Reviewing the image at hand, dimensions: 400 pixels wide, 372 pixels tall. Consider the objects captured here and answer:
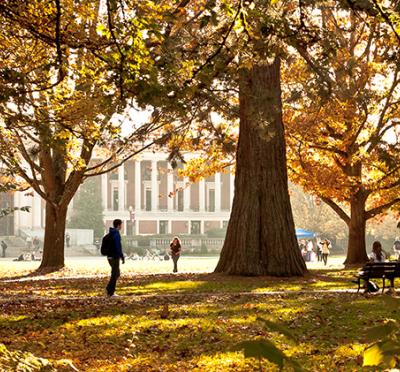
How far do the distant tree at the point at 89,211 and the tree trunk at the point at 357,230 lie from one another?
5053 cm

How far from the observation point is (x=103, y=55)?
1047 cm

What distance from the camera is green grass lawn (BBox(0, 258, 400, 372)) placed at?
25.8ft

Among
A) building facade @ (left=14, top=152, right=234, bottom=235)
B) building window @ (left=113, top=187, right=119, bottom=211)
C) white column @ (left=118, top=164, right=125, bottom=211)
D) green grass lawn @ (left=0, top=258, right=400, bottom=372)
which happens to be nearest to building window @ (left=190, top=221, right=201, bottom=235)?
building facade @ (left=14, top=152, right=234, bottom=235)

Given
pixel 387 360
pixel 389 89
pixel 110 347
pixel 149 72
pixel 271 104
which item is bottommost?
pixel 110 347

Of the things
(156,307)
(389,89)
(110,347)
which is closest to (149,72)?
(110,347)

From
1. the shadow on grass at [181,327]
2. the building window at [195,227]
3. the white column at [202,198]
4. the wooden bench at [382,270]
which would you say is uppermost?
the white column at [202,198]

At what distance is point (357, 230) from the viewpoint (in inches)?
1293

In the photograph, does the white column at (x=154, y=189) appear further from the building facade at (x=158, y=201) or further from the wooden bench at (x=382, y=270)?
the wooden bench at (x=382, y=270)

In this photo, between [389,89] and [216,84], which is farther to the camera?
[389,89]

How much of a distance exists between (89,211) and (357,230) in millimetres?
51664

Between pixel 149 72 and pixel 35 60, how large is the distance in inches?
331

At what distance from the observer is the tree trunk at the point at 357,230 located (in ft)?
107


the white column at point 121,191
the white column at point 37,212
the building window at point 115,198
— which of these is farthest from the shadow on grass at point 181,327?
the building window at point 115,198

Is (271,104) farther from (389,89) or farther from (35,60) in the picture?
(389,89)
